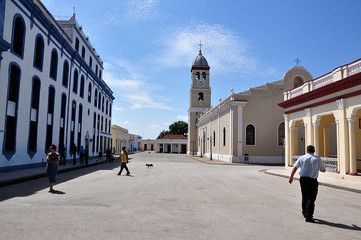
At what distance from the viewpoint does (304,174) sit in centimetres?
636

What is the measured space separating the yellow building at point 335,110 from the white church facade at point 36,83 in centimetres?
1698

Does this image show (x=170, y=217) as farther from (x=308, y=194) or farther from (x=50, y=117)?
(x=50, y=117)

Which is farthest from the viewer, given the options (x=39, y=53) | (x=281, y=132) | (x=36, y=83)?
(x=281, y=132)

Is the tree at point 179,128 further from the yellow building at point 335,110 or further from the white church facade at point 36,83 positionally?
the yellow building at point 335,110

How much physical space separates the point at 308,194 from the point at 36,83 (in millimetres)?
18623

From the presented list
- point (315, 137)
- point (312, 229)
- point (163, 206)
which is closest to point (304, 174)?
point (312, 229)

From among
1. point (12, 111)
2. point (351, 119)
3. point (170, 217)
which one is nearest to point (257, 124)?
point (351, 119)

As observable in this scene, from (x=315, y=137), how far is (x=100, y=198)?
45.9 ft

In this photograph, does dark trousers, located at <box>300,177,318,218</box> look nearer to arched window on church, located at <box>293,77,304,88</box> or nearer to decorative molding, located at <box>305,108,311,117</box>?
decorative molding, located at <box>305,108,311,117</box>

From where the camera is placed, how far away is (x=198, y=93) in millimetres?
61406

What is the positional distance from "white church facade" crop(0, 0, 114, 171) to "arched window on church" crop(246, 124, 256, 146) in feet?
60.8

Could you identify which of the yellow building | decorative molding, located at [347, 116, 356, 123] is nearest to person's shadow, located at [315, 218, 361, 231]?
the yellow building

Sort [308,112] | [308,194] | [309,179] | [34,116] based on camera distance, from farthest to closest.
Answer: [34,116] < [308,112] < [309,179] < [308,194]

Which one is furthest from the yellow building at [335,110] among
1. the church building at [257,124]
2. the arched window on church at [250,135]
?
the arched window on church at [250,135]
